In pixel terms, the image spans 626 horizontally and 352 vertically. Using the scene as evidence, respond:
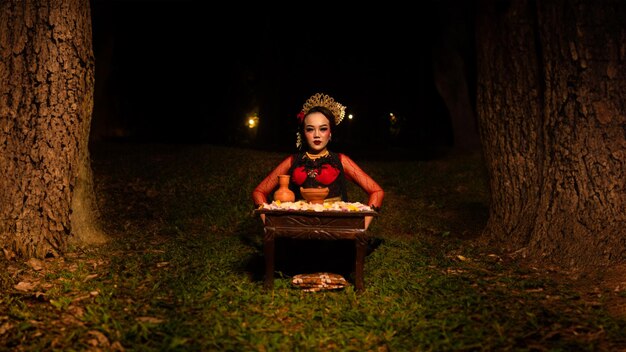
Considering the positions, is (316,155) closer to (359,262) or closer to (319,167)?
(319,167)

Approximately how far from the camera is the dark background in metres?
23.4

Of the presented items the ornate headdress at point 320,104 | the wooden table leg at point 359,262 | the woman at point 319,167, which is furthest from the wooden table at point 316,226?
the ornate headdress at point 320,104

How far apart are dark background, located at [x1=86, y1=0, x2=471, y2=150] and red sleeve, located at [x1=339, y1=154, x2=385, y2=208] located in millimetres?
12758

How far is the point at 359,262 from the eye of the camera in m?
4.75

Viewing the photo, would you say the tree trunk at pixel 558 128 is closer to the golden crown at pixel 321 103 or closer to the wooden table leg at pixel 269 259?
the golden crown at pixel 321 103

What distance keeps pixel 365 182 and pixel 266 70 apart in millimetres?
19249

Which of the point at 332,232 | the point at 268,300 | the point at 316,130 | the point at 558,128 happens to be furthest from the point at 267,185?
the point at 558,128

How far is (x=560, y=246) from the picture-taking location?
5465 millimetres

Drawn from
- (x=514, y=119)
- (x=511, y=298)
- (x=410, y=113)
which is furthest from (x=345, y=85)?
(x=511, y=298)

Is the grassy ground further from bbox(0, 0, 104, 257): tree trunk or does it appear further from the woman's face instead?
the woman's face

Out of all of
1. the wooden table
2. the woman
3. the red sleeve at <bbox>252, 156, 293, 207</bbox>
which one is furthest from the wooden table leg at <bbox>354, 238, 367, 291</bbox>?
the red sleeve at <bbox>252, 156, 293, 207</bbox>

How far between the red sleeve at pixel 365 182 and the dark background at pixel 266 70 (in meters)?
12.8

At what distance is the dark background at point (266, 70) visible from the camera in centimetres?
2342

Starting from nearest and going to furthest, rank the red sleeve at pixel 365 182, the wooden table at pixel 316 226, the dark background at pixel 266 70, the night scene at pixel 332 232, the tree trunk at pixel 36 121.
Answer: the night scene at pixel 332 232, the wooden table at pixel 316 226, the tree trunk at pixel 36 121, the red sleeve at pixel 365 182, the dark background at pixel 266 70
